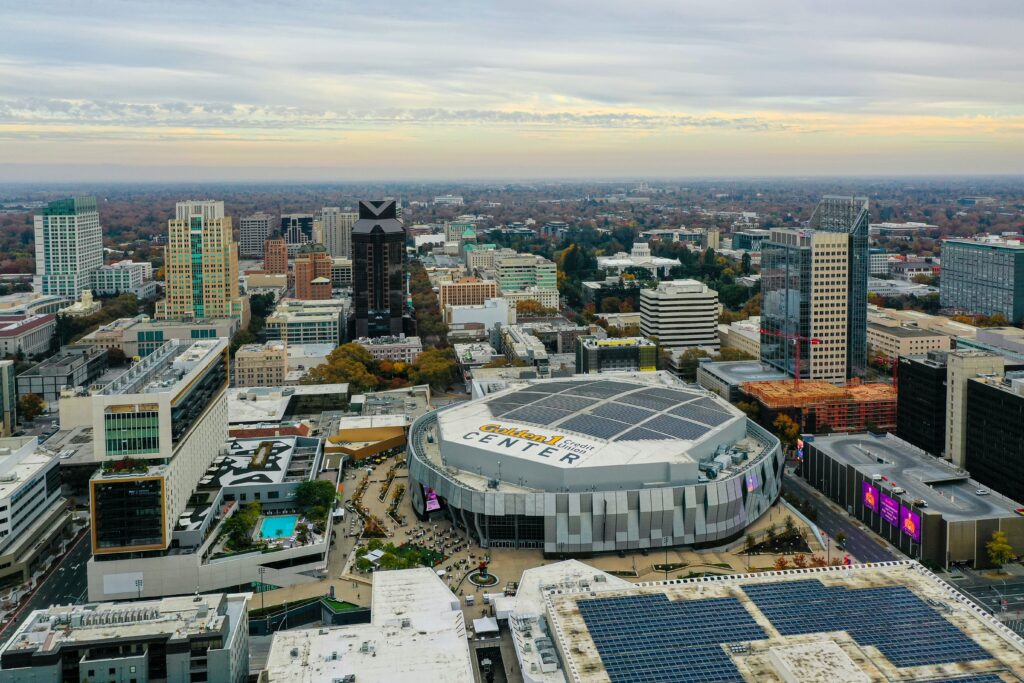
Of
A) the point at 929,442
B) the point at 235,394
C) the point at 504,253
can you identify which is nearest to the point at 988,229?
the point at 504,253

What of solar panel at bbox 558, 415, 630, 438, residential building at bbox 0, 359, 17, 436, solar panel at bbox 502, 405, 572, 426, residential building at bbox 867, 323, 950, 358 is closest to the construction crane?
residential building at bbox 867, 323, 950, 358

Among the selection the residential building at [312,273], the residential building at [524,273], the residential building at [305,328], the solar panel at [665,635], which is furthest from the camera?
the residential building at [524,273]

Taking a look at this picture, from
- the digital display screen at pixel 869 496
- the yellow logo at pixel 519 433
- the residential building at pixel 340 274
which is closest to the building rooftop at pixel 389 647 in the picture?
the yellow logo at pixel 519 433

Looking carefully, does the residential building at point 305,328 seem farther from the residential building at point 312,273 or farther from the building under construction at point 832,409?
the building under construction at point 832,409

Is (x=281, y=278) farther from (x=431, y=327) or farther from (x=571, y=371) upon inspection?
(x=571, y=371)

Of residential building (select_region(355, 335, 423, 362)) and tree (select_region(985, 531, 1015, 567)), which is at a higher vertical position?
residential building (select_region(355, 335, 423, 362))

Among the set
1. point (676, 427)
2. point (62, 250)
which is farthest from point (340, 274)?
point (676, 427)

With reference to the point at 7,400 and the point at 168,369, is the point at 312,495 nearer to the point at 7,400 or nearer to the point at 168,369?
the point at 168,369

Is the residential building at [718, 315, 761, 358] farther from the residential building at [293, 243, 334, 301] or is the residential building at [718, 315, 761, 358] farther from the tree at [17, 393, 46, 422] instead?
the tree at [17, 393, 46, 422]
